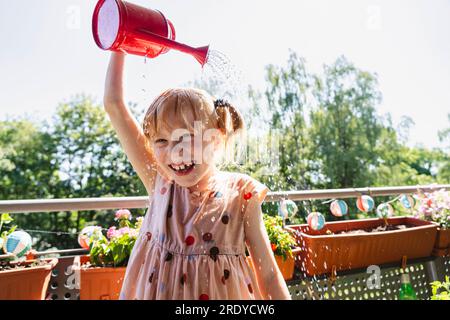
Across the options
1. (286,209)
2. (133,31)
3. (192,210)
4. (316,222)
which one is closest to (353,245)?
(316,222)

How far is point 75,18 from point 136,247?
777mm

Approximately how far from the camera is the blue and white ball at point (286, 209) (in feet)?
3.96

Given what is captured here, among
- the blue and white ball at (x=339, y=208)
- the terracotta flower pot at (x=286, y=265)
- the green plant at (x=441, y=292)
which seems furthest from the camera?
the blue and white ball at (x=339, y=208)

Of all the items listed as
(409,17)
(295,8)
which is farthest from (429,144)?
(295,8)

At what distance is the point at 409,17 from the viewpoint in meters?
4.99

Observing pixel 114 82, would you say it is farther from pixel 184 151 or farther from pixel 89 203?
pixel 89 203

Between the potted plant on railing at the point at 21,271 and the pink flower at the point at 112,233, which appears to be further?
the pink flower at the point at 112,233

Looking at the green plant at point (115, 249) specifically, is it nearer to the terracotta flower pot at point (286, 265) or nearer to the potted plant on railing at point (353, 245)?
the terracotta flower pot at point (286, 265)

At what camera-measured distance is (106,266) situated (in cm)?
98

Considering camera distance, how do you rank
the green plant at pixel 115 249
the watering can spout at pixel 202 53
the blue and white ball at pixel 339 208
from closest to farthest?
1. the watering can spout at pixel 202 53
2. the green plant at pixel 115 249
3. the blue and white ball at pixel 339 208

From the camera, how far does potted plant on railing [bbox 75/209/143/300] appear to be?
0.94 meters

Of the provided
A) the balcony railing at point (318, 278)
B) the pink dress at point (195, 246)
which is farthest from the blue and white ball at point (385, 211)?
the pink dress at point (195, 246)

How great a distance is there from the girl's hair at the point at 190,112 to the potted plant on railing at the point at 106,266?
1.45 feet

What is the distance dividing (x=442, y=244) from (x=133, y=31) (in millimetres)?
1481
